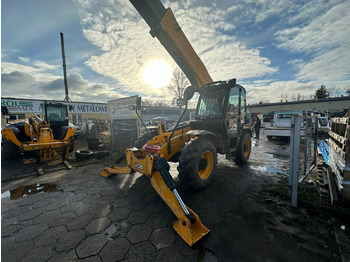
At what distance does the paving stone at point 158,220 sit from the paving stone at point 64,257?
3.38 ft

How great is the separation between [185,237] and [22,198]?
149 inches

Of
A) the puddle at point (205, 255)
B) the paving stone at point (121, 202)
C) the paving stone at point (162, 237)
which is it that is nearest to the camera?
the puddle at point (205, 255)

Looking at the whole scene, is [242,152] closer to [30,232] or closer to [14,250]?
[30,232]

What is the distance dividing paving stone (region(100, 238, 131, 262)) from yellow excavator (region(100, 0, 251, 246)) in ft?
2.40

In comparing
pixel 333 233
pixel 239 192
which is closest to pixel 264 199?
pixel 239 192

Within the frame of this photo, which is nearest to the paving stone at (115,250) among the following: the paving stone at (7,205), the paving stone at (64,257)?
the paving stone at (64,257)

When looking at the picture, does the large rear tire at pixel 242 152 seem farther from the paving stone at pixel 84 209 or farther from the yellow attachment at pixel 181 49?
the paving stone at pixel 84 209

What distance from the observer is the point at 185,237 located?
2.06 meters

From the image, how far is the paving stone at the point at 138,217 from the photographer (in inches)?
99.6

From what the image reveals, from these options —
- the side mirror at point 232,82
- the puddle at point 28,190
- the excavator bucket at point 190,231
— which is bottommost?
the puddle at point 28,190

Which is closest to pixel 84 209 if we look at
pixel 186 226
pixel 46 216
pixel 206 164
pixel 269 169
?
pixel 46 216

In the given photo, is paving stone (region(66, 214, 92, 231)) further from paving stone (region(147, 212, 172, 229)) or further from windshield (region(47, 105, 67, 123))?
windshield (region(47, 105, 67, 123))

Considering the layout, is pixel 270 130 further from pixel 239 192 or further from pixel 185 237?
pixel 185 237

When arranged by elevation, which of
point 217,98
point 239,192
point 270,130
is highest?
point 217,98
